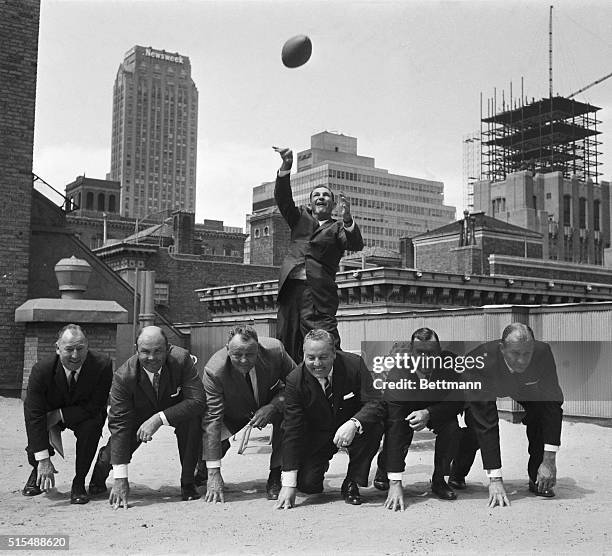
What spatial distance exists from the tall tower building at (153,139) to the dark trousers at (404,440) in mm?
157056

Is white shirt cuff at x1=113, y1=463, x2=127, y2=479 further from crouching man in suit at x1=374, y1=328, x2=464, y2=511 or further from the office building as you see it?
the office building

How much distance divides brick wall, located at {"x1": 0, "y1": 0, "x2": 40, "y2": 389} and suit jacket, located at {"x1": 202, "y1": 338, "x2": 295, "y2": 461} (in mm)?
8731

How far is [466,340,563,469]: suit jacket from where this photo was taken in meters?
5.85

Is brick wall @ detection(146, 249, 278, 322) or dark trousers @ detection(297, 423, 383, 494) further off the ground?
brick wall @ detection(146, 249, 278, 322)

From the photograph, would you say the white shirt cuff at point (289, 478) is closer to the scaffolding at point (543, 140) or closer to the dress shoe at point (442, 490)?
the dress shoe at point (442, 490)

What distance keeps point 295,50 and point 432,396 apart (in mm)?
4450

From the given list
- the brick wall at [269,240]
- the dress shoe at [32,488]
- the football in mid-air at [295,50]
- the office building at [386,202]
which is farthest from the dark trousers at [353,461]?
the brick wall at [269,240]

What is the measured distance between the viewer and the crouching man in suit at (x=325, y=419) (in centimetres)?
563

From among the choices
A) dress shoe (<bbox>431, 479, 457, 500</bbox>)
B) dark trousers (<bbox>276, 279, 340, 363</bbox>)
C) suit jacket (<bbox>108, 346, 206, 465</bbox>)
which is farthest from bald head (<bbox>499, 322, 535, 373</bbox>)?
suit jacket (<bbox>108, 346, 206, 465</bbox>)

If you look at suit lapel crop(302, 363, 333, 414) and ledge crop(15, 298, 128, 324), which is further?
ledge crop(15, 298, 128, 324)

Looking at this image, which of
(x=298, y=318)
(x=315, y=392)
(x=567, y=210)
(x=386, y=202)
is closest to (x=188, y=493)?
(x=315, y=392)

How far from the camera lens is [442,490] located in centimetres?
590

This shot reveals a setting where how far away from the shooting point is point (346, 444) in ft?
18.4

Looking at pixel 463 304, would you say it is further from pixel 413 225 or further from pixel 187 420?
pixel 187 420
